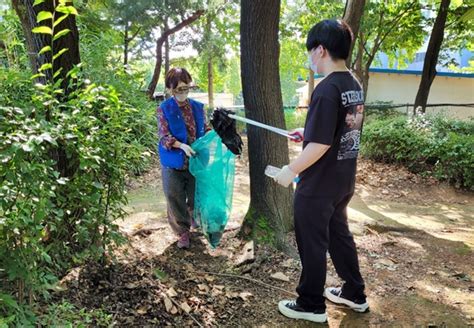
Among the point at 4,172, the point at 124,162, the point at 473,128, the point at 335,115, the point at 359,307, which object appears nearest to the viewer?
the point at 4,172

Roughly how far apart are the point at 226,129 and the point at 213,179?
42cm

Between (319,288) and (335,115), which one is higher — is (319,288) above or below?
below

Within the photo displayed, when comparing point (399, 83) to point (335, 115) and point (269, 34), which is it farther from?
point (335, 115)

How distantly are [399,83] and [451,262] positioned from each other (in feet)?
48.7

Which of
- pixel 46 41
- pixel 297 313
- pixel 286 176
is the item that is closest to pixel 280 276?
pixel 297 313

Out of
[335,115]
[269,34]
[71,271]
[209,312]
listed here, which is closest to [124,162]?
[71,271]

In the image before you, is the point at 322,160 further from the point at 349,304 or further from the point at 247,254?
the point at 247,254

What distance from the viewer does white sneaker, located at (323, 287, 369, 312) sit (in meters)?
2.60

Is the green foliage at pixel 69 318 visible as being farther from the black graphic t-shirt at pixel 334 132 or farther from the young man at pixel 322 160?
the black graphic t-shirt at pixel 334 132

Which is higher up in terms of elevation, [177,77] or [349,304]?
[177,77]

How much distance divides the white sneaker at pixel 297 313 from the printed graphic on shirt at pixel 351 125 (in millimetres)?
956

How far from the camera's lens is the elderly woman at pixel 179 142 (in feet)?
10.4

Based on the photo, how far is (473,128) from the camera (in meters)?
7.96

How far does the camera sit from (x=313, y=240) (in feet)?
7.63
